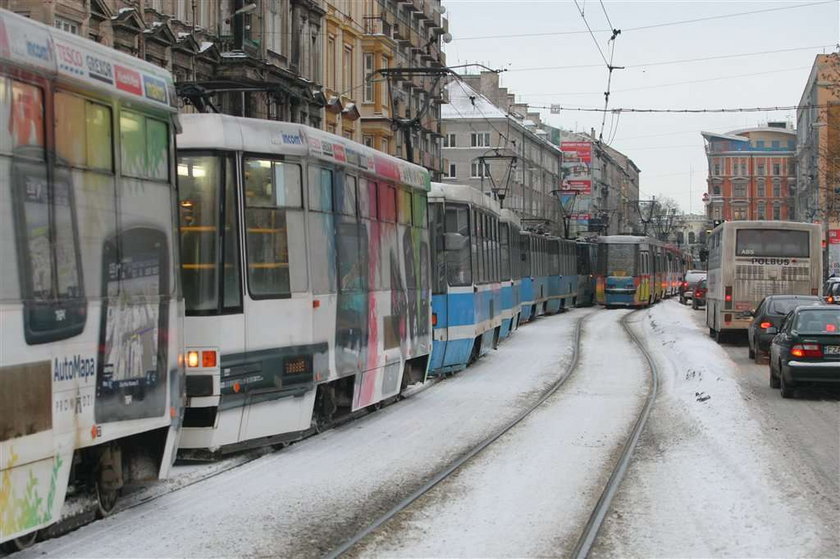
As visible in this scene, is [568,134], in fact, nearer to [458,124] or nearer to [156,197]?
[458,124]

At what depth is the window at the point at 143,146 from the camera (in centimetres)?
884

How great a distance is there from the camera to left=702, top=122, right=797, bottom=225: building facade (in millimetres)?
158500

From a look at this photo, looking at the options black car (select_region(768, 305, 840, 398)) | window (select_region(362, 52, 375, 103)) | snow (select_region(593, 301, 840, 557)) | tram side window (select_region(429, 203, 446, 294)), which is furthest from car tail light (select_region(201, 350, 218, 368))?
window (select_region(362, 52, 375, 103))

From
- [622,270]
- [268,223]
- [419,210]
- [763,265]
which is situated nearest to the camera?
[268,223]

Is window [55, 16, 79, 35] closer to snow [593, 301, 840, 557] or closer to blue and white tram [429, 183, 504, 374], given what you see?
blue and white tram [429, 183, 504, 374]

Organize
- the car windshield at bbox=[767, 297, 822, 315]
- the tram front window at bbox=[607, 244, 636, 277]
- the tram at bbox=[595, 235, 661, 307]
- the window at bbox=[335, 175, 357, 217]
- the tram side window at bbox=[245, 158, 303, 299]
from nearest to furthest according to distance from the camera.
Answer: the tram side window at bbox=[245, 158, 303, 299], the window at bbox=[335, 175, 357, 217], the car windshield at bbox=[767, 297, 822, 315], the tram front window at bbox=[607, 244, 636, 277], the tram at bbox=[595, 235, 661, 307]

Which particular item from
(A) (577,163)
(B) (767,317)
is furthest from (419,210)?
(A) (577,163)

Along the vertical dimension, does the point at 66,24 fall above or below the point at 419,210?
above

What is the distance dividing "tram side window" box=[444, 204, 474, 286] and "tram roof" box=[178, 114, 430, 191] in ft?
21.4

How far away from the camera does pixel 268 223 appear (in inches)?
469

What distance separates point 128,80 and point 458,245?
1273 cm

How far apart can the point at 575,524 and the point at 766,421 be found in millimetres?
7067

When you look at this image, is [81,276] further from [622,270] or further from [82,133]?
[622,270]

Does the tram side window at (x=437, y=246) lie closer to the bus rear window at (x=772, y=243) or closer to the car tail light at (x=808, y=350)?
the car tail light at (x=808, y=350)
